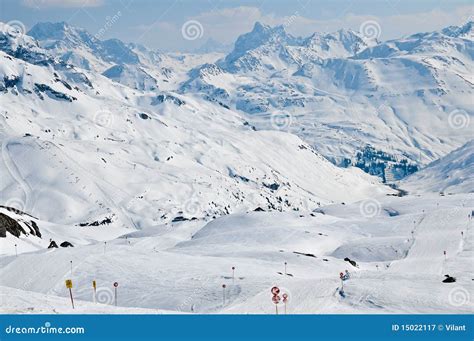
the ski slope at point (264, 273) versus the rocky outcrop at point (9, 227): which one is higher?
the rocky outcrop at point (9, 227)

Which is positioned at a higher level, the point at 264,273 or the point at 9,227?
the point at 9,227

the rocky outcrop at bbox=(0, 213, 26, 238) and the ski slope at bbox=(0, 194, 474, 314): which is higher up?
the rocky outcrop at bbox=(0, 213, 26, 238)

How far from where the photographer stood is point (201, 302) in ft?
141

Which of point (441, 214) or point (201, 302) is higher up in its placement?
point (441, 214)

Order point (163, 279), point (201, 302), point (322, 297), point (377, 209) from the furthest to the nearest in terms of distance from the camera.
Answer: point (377, 209) < point (163, 279) < point (201, 302) < point (322, 297)

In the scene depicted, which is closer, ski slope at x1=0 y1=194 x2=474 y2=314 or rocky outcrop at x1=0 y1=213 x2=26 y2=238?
ski slope at x1=0 y1=194 x2=474 y2=314

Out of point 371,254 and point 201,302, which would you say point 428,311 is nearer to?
point 201,302

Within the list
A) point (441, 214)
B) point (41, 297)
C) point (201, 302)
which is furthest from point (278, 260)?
point (441, 214)

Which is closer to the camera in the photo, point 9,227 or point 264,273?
point 264,273

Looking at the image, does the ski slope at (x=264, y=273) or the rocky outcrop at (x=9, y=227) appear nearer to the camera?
the ski slope at (x=264, y=273)
